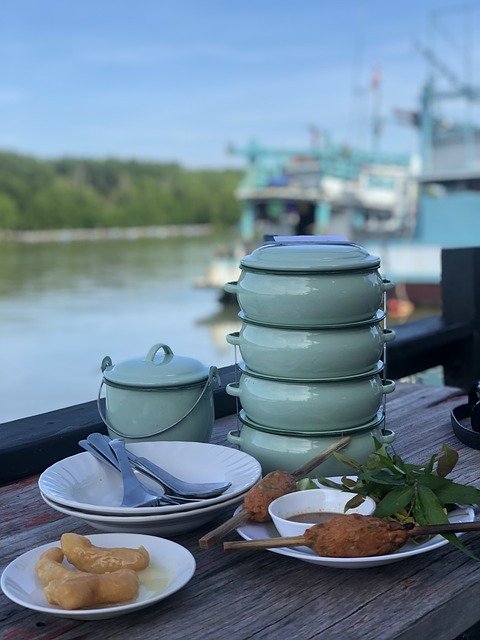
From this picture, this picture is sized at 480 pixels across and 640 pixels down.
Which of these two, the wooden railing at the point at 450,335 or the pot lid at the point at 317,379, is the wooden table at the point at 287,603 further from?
the wooden railing at the point at 450,335

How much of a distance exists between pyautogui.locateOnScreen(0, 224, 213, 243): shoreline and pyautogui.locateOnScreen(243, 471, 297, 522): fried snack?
61.0m

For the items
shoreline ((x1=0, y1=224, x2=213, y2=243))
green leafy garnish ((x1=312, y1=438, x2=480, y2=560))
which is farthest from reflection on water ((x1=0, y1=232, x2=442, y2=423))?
shoreline ((x1=0, y1=224, x2=213, y2=243))

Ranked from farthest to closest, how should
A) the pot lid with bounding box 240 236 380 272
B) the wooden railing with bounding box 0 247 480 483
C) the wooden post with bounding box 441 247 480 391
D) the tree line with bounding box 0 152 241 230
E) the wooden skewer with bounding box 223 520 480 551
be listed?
the tree line with bounding box 0 152 241 230 < the wooden post with bounding box 441 247 480 391 < the wooden railing with bounding box 0 247 480 483 < the pot lid with bounding box 240 236 380 272 < the wooden skewer with bounding box 223 520 480 551

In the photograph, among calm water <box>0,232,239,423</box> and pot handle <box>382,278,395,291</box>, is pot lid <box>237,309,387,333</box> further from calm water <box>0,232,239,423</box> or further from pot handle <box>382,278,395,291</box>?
calm water <box>0,232,239,423</box>

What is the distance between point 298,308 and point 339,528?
37 cm

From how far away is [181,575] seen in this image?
2.84 feet

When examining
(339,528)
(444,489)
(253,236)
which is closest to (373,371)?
(444,489)

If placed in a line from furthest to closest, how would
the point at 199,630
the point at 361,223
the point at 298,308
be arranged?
the point at 361,223
the point at 298,308
the point at 199,630

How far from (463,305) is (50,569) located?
186 cm

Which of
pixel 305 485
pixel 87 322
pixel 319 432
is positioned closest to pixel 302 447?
pixel 319 432

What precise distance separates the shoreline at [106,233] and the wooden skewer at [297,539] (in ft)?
201

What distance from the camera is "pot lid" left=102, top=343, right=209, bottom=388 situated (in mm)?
1222

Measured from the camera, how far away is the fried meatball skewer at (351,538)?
89 centimetres

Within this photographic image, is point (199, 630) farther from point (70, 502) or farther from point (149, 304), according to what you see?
point (149, 304)
